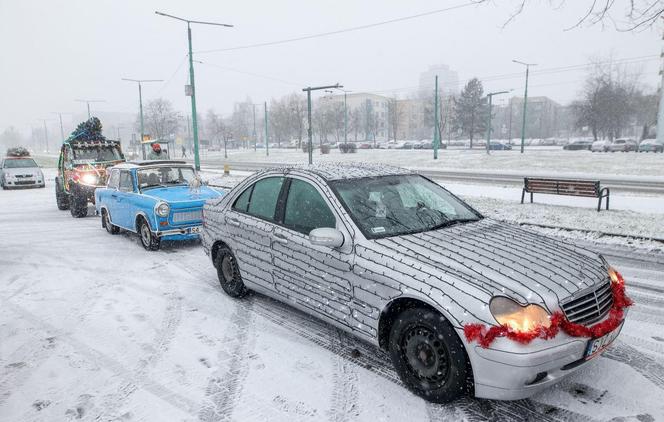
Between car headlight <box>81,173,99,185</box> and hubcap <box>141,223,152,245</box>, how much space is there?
17.4 feet

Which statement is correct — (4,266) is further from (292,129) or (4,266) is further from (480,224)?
(292,129)

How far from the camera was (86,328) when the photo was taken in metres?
5.02

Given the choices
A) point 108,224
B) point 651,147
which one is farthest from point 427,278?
point 651,147

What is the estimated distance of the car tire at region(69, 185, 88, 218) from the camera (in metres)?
12.5

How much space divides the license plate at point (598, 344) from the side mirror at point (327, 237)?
194 cm

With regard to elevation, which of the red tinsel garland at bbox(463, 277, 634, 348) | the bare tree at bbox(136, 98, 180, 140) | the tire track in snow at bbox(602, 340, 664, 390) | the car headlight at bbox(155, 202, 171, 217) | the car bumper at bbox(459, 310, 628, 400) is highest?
the bare tree at bbox(136, 98, 180, 140)

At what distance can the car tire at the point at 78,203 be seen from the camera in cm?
1252

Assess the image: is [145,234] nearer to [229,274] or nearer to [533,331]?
Result: [229,274]

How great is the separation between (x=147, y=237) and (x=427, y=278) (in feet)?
21.8

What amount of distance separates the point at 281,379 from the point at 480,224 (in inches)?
91.6

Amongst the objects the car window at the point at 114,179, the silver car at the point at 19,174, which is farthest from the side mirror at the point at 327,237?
the silver car at the point at 19,174

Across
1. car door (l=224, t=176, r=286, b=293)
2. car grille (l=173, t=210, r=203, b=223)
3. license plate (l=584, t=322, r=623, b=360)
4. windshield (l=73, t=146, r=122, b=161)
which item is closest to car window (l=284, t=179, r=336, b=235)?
car door (l=224, t=176, r=286, b=293)

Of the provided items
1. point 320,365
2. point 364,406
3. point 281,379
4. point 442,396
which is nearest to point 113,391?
point 281,379

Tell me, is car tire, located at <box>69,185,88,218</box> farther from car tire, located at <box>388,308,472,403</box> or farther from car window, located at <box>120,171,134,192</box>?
car tire, located at <box>388,308,472,403</box>
